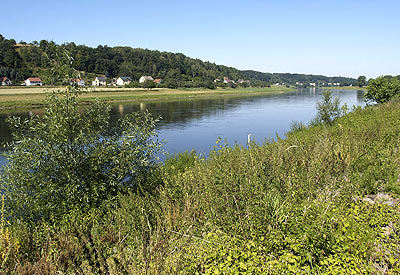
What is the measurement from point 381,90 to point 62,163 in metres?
42.6

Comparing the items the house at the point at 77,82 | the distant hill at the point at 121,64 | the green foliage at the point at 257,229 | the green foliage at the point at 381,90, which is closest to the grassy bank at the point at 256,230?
the green foliage at the point at 257,229

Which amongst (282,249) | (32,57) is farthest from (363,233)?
(32,57)

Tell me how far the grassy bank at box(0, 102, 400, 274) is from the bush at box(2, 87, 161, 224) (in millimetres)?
545

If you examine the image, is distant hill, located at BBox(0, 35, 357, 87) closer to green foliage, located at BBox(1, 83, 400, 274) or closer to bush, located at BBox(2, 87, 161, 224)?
bush, located at BBox(2, 87, 161, 224)

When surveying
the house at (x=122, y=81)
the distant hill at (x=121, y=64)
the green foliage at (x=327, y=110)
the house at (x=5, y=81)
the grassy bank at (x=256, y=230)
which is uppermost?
the distant hill at (x=121, y=64)

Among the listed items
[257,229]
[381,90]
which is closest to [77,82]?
[257,229]

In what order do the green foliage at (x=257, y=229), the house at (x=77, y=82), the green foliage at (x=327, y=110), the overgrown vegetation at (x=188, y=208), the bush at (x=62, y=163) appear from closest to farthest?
the green foliage at (x=257, y=229) → the overgrown vegetation at (x=188, y=208) → the bush at (x=62, y=163) → the house at (x=77, y=82) → the green foliage at (x=327, y=110)

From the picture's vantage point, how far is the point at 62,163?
7258 millimetres

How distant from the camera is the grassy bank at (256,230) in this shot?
11.6 ft

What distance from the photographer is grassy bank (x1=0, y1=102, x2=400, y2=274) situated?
11.6 feet

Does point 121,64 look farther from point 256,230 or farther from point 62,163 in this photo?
point 256,230

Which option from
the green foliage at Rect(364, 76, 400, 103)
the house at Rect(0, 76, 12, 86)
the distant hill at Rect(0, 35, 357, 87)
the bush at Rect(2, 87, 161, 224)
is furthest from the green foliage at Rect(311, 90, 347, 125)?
the house at Rect(0, 76, 12, 86)

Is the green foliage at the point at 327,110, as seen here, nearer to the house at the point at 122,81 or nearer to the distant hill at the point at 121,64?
the distant hill at the point at 121,64

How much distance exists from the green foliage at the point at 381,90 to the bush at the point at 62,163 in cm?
3987
